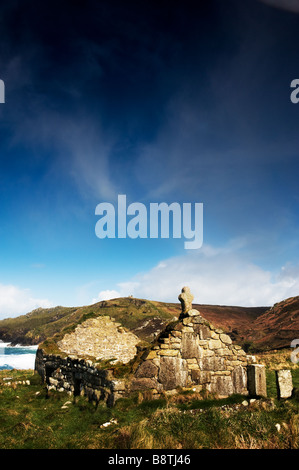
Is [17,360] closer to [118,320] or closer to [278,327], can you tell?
[118,320]

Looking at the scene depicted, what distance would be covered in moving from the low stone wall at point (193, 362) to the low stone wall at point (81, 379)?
76cm

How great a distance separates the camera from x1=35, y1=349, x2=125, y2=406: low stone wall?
346 inches

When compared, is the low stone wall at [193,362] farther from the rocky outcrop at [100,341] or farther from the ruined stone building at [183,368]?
the rocky outcrop at [100,341]

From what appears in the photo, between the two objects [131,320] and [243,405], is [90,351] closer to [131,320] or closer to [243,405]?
[243,405]

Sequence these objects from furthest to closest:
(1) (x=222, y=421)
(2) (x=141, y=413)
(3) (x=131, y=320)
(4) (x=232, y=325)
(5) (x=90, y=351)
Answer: (3) (x=131, y=320)
(4) (x=232, y=325)
(5) (x=90, y=351)
(2) (x=141, y=413)
(1) (x=222, y=421)

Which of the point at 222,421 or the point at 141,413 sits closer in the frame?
the point at 222,421

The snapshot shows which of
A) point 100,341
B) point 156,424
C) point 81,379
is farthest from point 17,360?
point 156,424

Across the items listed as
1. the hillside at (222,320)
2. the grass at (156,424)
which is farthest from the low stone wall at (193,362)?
the hillside at (222,320)
